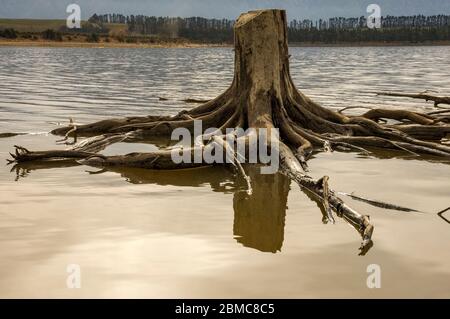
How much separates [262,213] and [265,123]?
308 centimetres

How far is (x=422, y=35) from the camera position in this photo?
183m

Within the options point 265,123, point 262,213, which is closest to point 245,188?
point 262,213

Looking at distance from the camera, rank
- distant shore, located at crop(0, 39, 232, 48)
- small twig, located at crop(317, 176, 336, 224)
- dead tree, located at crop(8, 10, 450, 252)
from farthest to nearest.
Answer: distant shore, located at crop(0, 39, 232, 48) < dead tree, located at crop(8, 10, 450, 252) < small twig, located at crop(317, 176, 336, 224)

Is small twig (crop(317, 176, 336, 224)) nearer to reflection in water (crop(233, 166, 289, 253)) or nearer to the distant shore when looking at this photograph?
reflection in water (crop(233, 166, 289, 253))

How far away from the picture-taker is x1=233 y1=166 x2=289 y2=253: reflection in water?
5.20m

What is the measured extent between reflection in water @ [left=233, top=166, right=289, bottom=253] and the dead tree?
0.73m

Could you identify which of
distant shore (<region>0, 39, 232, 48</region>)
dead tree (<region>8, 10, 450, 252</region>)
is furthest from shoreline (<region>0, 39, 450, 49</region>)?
dead tree (<region>8, 10, 450, 252</region>)

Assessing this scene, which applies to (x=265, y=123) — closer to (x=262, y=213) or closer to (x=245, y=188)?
(x=245, y=188)

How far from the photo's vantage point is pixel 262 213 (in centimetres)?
605

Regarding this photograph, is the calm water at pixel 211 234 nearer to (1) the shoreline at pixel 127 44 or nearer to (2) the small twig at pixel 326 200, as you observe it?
(2) the small twig at pixel 326 200

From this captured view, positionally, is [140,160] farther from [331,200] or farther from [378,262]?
[378,262]

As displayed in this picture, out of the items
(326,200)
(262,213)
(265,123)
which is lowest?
(262,213)

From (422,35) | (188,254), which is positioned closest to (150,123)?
(188,254)

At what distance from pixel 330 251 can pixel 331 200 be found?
122 centimetres
